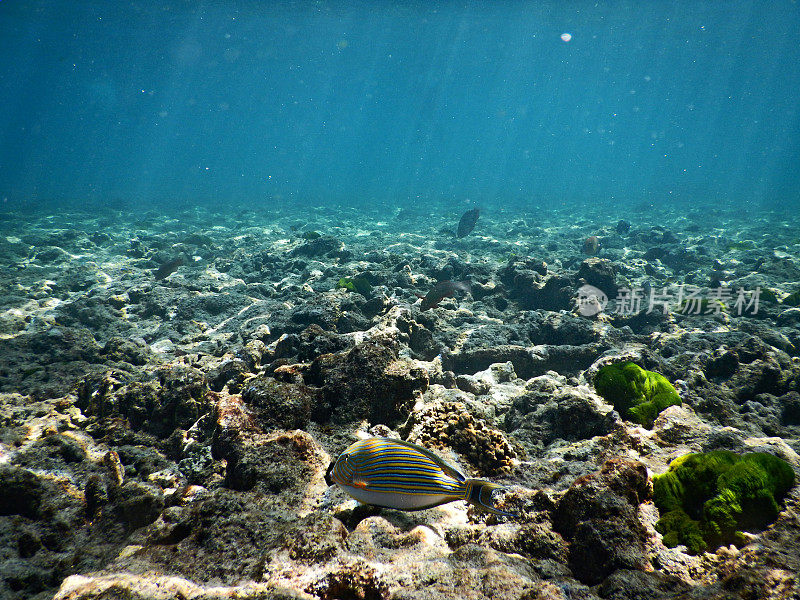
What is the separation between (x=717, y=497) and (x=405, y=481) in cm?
196

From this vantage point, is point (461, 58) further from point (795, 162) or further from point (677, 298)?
point (795, 162)

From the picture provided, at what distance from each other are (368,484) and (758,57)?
103 meters

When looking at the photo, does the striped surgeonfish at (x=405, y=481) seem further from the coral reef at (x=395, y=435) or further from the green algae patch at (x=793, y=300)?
the green algae patch at (x=793, y=300)

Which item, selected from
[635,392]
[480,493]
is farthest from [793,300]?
[480,493]

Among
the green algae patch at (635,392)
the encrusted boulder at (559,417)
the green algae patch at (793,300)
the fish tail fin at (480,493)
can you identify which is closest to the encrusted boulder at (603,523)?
the fish tail fin at (480,493)

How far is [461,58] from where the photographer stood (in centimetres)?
7338

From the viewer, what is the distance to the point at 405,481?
1582mm

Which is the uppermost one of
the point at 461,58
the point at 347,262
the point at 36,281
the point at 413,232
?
the point at 461,58

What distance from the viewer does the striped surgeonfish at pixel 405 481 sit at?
1.56m

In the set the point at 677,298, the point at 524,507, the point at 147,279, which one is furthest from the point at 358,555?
the point at 147,279

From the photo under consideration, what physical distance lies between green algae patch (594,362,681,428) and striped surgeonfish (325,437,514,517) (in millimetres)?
2753

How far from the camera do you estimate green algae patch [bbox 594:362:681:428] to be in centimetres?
344

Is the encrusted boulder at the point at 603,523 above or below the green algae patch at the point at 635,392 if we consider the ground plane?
below

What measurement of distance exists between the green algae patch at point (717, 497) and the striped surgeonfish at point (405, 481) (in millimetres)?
1293
